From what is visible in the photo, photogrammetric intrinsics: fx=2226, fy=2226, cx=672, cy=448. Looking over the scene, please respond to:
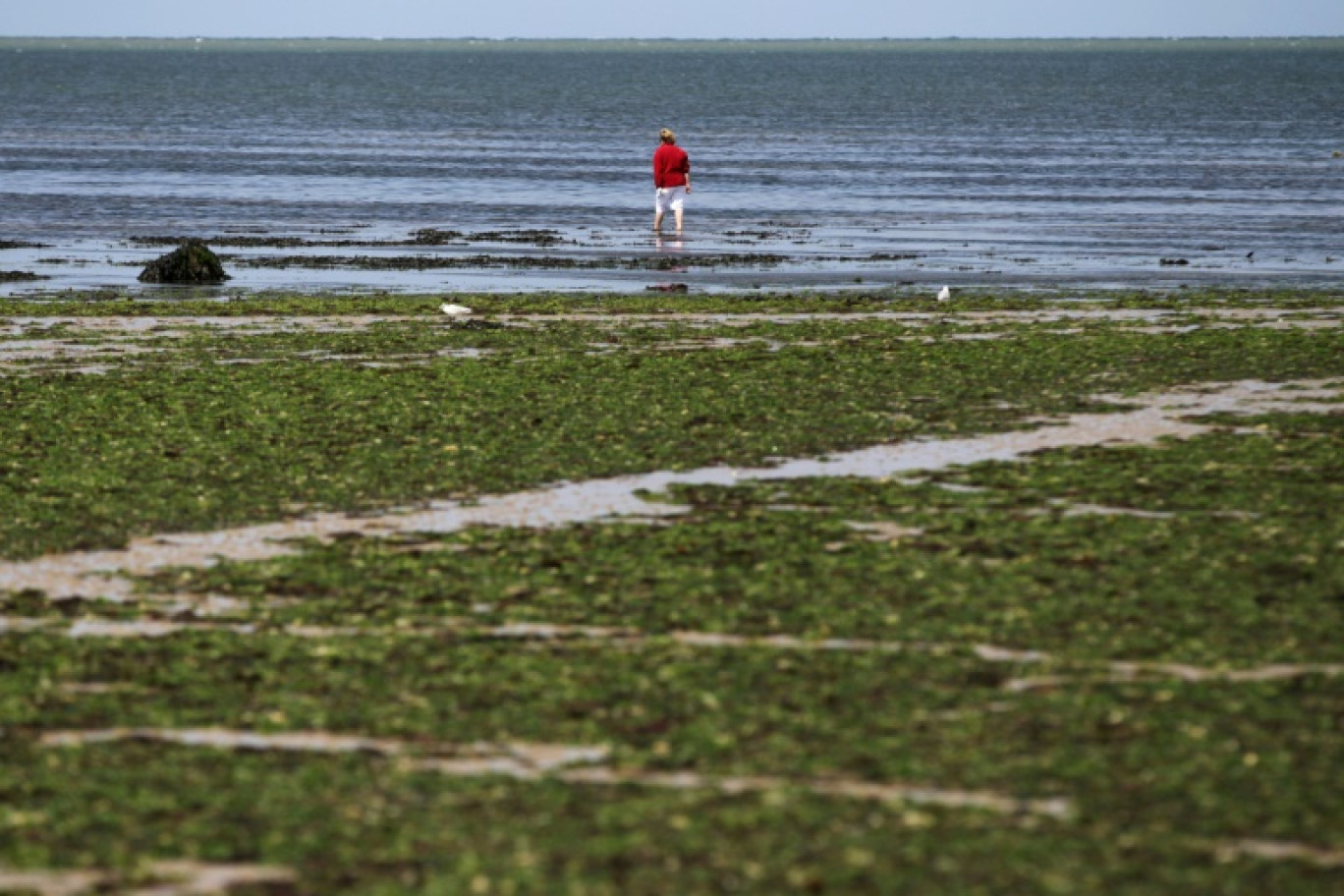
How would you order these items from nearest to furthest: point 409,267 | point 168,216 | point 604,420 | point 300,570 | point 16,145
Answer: point 300,570
point 604,420
point 409,267
point 168,216
point 16,145

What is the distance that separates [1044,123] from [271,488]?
86.6 m

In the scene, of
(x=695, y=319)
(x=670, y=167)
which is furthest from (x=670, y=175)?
(x=695, y=319)

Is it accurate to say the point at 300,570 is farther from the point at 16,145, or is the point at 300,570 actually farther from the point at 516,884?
the point at 16,145

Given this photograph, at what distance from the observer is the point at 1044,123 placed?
9775 centimetres

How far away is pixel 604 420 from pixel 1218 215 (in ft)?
102

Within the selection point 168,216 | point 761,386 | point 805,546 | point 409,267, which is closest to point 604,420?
point 761,386

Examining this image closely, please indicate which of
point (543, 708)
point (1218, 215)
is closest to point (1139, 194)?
point (1218, 215)

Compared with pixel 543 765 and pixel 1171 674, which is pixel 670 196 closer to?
pixel 1171 674

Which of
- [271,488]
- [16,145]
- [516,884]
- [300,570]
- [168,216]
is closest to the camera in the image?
[516,884]

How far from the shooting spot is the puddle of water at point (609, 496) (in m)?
12.3

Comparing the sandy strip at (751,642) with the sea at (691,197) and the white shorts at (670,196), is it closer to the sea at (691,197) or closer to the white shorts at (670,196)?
the sea at (691,197)

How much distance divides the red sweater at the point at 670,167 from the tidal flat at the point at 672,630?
64.2ft

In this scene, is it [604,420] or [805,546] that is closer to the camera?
[805,546]

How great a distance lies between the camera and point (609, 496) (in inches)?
562
